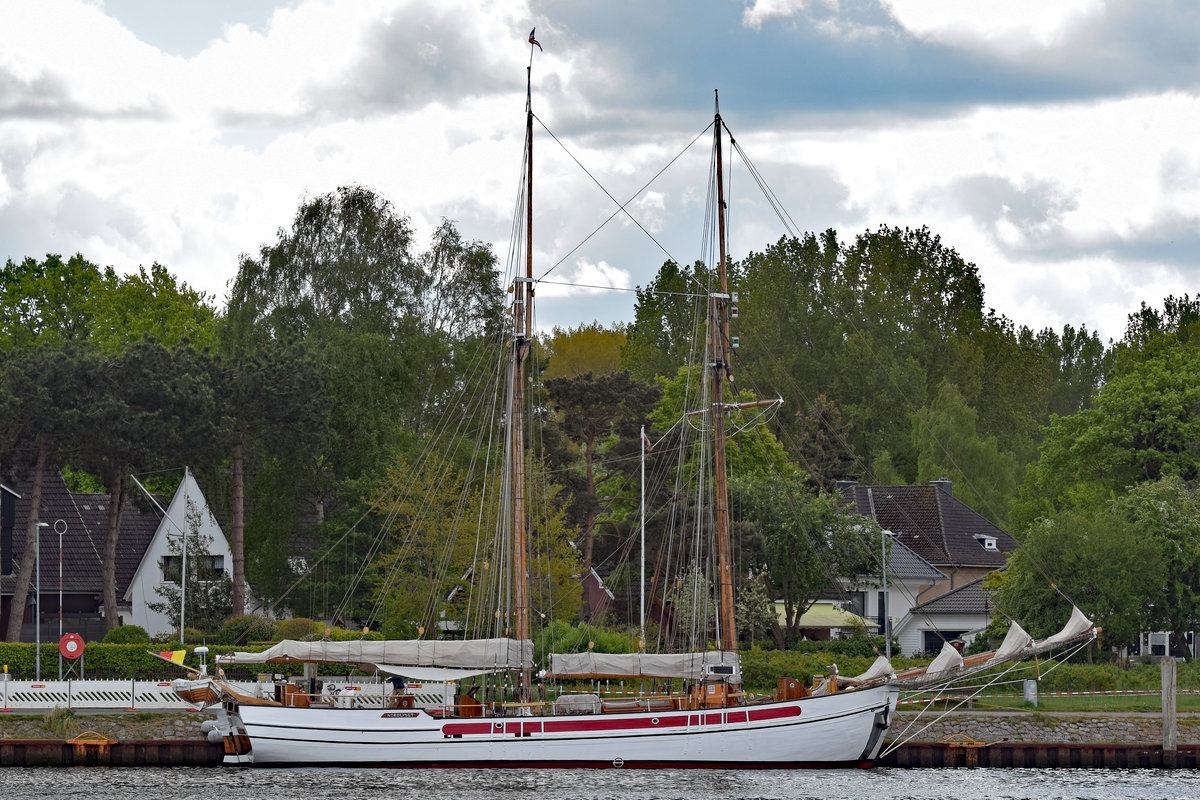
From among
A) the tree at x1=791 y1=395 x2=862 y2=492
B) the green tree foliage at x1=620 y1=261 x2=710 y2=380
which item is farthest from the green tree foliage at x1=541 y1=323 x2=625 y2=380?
the tree at x1=791 y1=395 x2=862 y2=492

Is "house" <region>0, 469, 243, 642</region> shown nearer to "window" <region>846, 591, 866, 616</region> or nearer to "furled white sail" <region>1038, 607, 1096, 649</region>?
"window" <region>846, 591, 866, 616</region>

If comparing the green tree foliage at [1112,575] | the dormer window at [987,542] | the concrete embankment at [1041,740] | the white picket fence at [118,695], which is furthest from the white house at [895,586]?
the white picket fence at [118,695]

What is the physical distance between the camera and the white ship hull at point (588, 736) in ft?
152

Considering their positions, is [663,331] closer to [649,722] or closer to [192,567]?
[192,567]

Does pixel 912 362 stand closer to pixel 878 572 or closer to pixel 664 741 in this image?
pixel 878 572

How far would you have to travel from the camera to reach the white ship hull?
152 feet

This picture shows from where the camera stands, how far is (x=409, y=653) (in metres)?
48.0

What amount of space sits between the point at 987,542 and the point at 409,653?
51083 mm

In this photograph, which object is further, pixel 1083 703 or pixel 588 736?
pixel 1083 703

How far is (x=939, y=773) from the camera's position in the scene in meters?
45.1

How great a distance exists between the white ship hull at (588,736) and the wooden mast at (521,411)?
2445 millimetres

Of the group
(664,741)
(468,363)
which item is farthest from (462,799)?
(468,363)

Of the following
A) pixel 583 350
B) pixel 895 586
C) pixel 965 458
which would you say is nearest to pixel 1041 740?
pixel 895 586

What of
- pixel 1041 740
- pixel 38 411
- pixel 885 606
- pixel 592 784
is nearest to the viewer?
pixel 592 784
